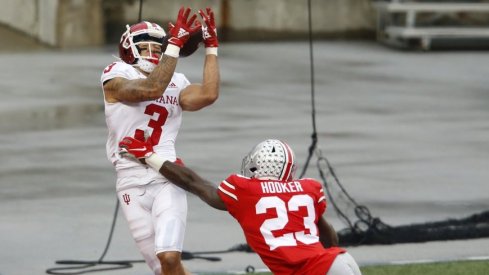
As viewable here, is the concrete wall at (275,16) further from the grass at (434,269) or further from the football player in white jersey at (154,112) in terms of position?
the football player in white jersey at (154,112)

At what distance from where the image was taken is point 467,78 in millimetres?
21234

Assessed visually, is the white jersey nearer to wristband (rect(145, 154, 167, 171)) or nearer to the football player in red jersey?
wristband (rect(145, 154, 167, 171))

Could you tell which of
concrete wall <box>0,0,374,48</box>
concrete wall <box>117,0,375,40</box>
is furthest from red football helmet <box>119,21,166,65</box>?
concrete wall <box>117,0,375,40</box>

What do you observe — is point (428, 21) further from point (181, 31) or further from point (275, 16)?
point (181, 31)

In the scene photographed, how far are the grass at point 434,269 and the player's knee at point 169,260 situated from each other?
2141mm

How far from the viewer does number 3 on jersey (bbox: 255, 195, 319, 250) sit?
7.26 m

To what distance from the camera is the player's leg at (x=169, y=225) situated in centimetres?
847

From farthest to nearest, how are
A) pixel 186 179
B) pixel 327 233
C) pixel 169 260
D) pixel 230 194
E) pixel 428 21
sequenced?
pixel 428 21
pixel 169 260
pixel 186 179
pixel 327 233
pixel 230 194

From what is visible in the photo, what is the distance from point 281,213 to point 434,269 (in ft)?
12.3

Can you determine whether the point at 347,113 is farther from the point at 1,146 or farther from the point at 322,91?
the point at 1,146

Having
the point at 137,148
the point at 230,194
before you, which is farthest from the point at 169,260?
the point at 230,194

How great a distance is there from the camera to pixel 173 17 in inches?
948

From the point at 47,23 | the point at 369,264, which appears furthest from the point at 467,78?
the point at 369,264

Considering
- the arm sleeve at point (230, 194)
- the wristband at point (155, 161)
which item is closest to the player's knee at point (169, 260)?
the wristband at point (155, 161)
